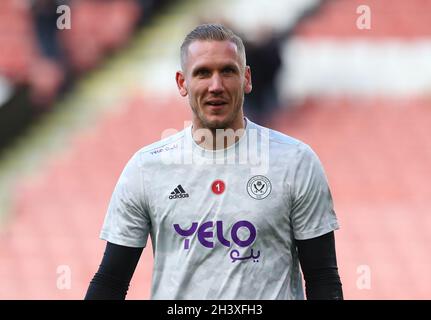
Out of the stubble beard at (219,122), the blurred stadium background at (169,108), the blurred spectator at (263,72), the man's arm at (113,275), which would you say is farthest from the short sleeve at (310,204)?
the blurred spectator at (263,72)

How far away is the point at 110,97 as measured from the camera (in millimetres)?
6180

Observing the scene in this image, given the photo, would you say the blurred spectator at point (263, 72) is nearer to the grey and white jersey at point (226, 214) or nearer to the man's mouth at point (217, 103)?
the grey and white jersey at point (226, 214)

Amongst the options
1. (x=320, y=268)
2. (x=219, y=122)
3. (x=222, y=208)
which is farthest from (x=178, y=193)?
(x=320, y=268)

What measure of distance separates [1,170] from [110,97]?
0.98m

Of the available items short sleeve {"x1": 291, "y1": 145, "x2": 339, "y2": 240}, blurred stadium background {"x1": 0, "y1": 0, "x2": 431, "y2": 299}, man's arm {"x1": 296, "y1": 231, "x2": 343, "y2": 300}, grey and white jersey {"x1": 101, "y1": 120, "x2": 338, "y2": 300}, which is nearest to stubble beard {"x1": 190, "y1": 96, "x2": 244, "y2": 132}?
grey and white jersey {"x1": 101, "y1": 120, "x2": 338, "y2": 300}

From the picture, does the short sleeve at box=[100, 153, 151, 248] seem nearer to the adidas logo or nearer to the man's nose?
the adidas logo

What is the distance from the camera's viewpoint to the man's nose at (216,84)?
2.35 m

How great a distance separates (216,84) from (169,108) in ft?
12.1

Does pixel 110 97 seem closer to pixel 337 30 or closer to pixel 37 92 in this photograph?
pixel 37 92

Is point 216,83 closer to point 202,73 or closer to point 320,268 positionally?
point 202,73

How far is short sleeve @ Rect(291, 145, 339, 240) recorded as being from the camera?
2379mm

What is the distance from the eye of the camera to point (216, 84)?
2357mm

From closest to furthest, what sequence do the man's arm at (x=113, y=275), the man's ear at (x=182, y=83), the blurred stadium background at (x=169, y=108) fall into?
the man's arm at (x=113, y=275), the man's ear at (x=182, y=83), the blurred stadium background at (x=169, y=108)
